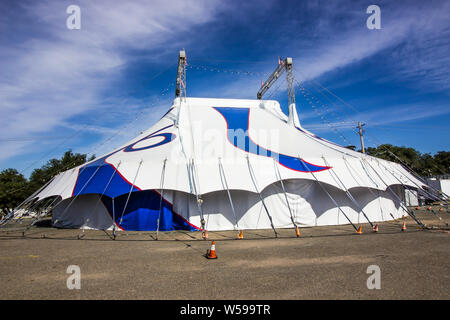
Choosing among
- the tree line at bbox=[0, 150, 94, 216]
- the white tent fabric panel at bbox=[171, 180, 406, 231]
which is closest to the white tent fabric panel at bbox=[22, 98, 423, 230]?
the white tent fabric panel at bbox=[171, 180, 406, 231]

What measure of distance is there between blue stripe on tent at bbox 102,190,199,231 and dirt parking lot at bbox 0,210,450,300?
167cm

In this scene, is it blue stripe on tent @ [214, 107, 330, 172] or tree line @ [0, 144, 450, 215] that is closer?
blue stripe on tent @ [214, 107, 330, 172]

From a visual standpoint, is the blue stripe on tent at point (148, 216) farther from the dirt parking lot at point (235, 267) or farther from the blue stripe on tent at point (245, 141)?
the blue stripe on tent at point (245, 141)

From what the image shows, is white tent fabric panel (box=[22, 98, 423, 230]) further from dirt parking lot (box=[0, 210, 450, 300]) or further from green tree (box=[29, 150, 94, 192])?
green tree (box=[29, 150, 94, 192])

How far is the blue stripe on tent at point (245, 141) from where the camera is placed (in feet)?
31.0

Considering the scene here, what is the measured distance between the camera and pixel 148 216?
9.09 metres

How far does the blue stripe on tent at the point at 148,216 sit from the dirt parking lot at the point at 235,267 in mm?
1672

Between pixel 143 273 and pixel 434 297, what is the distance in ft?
13.4

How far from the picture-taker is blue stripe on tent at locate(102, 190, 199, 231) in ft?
29.7

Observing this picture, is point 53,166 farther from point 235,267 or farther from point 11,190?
point 235,267

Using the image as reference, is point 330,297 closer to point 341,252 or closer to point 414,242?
point 341,252

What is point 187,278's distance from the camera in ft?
12.7

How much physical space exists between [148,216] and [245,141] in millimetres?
5133
